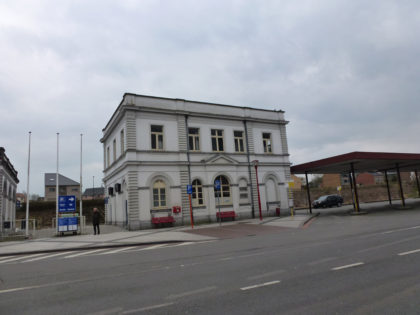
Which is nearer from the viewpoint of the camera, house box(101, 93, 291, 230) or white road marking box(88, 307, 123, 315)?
white road marking box(88, 307, 123, 315)

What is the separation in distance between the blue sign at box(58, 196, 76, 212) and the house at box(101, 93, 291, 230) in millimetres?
3598

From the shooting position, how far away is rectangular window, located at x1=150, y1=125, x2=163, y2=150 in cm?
2359

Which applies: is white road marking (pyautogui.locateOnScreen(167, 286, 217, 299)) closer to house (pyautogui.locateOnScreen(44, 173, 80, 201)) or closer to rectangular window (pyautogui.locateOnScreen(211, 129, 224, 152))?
rectangular window (pyautogui.locateOnScreen(211, 129, 224, 152))

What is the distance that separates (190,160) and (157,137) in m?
3.13

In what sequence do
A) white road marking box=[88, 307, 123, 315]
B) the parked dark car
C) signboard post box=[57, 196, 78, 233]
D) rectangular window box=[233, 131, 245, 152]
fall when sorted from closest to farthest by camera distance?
1. white road marking box=[88, 307, 123, 315]
2. signboard post box=[57, 196, 78, 233]
3. rectangular window box=[233, 131, 245, 152]
4. the parked dark car

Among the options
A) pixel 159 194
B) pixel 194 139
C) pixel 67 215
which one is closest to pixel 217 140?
pixel 194 139

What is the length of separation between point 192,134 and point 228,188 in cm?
541

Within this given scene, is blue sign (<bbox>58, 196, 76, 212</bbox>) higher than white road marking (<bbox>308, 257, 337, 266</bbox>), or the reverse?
blue sign (<bbox>58, 196, 76, 212</bbox>)

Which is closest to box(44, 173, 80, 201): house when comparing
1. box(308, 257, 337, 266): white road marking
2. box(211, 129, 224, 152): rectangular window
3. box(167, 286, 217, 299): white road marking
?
box(211, 129, 224, 152): rectangular window

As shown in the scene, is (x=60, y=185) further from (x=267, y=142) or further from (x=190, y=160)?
(x=267, y=142)

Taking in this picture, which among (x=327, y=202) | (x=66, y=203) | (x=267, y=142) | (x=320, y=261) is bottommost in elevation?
(x=320, y=261)

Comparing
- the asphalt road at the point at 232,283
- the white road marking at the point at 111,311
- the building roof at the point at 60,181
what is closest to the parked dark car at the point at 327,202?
the asphalt road at the point at 232,283

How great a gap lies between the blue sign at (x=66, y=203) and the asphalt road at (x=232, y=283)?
1059cm

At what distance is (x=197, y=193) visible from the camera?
24.2m
